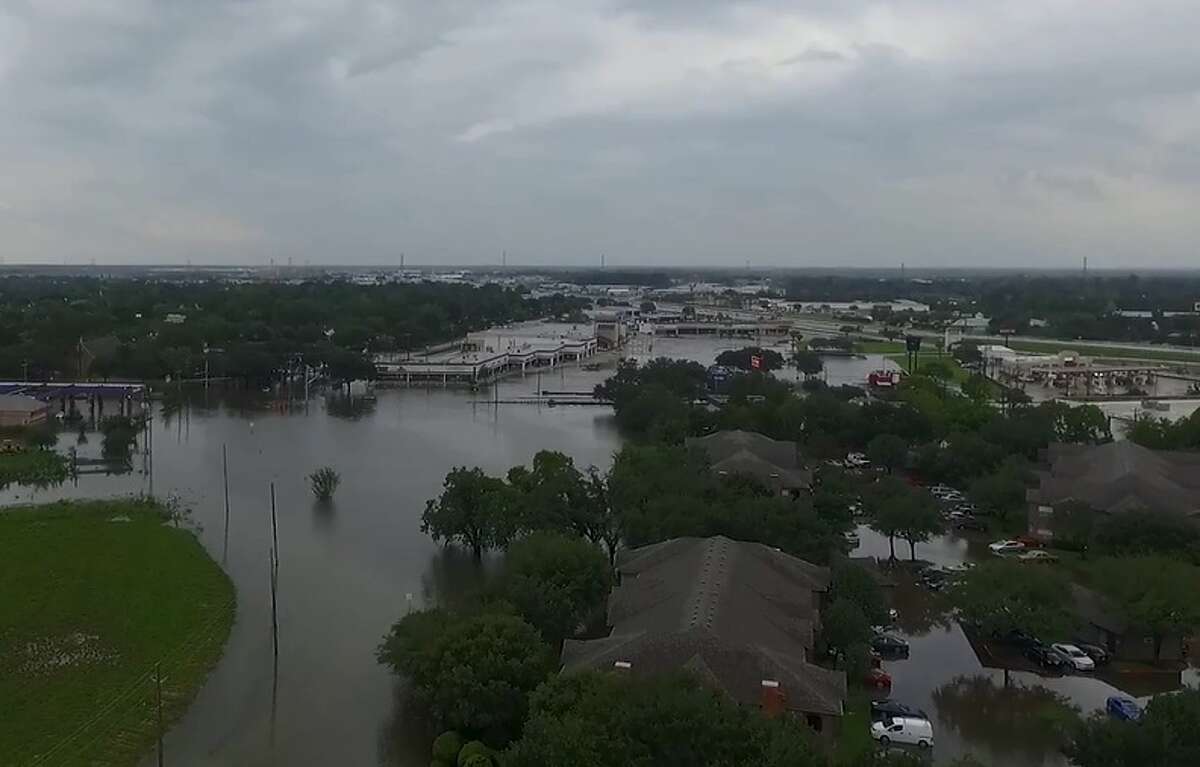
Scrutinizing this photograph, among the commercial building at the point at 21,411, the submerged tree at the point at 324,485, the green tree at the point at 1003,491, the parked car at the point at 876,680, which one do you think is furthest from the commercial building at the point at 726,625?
the commercial building at the point at 21,411

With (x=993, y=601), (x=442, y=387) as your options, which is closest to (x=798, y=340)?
(x=442, y=387)

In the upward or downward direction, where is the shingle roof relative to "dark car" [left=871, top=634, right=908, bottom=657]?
upward

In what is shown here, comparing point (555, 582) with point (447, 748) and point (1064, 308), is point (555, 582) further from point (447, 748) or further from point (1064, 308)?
point (1064, 308)

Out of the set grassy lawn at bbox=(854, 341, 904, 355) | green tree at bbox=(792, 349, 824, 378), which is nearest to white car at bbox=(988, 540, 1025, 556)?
green tree at bbox=(792, 349, 824, 378)

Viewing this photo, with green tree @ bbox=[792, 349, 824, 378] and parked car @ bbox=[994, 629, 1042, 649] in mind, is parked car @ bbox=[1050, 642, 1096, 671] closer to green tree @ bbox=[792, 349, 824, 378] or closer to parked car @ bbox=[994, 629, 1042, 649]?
parked car @ bbox=[994, 629, 1042, 649]

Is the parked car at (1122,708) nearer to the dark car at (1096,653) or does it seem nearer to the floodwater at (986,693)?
the floodwater at (986,693)

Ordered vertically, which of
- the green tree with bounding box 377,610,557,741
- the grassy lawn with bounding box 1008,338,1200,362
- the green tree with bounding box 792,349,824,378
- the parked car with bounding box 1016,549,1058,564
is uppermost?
the grassy lawn with bounding box 1008,338,1200,362
